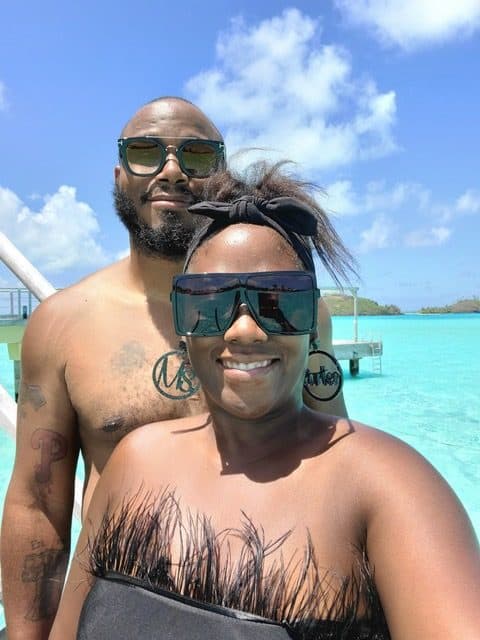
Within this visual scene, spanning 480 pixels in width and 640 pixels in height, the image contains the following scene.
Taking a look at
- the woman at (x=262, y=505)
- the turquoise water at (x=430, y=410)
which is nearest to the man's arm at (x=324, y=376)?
the woman at (x=262, y=505)

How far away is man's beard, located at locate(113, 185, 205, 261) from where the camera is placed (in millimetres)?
1822

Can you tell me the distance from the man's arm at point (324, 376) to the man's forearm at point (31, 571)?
1010mm

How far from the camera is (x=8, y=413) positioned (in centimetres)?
205

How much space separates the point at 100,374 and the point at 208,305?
815 mm

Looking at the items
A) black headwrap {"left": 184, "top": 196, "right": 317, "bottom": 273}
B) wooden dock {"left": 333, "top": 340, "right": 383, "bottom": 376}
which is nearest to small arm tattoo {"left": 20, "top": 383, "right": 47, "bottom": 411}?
black headwrap {"left": 184, "top": 196, "right": 317, "bottom": 273}

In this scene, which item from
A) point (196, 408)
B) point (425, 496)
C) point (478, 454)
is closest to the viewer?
point (425, 496)

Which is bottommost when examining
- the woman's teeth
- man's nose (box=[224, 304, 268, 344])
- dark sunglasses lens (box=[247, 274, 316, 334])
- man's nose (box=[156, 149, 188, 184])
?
the woman's teeth

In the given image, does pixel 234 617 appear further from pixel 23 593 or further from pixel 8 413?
pixel 8 413

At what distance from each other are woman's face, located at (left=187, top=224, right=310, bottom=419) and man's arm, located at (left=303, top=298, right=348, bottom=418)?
367 mm

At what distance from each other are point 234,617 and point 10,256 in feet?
5.53

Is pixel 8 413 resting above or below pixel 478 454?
above

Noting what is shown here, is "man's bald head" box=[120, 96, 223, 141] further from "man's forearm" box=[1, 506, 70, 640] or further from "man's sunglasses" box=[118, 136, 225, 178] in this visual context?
"man's forearm" box=[1, 506, 70, 640]

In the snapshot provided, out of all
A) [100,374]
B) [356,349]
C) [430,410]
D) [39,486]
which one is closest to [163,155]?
[100,374]

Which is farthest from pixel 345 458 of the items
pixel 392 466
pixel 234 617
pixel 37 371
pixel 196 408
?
pixel 37 371
